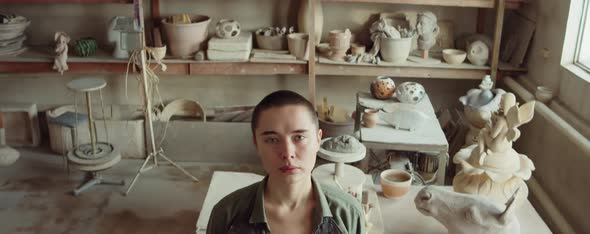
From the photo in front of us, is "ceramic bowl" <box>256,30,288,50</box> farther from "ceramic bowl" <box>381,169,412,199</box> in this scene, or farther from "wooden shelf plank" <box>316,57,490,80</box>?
"ceramic bowl" <box>381,169,412,199</box>

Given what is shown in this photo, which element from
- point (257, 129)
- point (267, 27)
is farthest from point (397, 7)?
point (257, 129)

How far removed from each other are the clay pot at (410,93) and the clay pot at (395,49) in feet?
1.13

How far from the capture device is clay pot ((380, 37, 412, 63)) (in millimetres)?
4367

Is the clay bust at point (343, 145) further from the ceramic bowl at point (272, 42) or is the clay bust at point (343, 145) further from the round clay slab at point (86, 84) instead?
the round clay slab at point (86, 84)

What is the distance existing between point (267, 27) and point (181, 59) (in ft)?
2.43

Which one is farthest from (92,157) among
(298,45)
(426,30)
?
(426,30)

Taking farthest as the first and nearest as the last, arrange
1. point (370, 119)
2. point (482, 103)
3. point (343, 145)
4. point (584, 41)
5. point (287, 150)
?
point (482, 103) < point (370, 119) < point (584, 41) < point (343, 145) < point (287, 150)

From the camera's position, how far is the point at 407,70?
14.6ft

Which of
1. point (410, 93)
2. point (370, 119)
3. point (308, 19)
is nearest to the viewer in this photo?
point (370, 119)

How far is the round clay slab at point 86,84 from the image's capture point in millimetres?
4004

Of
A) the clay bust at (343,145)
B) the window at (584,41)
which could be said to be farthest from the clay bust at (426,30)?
the clay bust at (343,145)

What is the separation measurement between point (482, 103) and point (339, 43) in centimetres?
110

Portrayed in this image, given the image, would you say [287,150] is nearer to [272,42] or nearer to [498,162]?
[498,162]

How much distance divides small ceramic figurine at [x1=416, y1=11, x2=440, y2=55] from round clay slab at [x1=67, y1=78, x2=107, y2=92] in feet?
7.51
